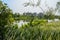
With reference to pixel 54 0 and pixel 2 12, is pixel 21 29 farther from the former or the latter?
pixel 54 0

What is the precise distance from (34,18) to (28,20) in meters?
0.17

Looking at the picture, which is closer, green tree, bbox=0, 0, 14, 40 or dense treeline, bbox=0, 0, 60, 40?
dense treeline, bbox=0, 0, 60, 40

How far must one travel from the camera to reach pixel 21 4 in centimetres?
550

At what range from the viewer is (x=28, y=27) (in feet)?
15.3

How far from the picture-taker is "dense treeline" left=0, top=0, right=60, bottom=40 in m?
4.14

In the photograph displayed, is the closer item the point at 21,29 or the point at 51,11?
the point at 21,29

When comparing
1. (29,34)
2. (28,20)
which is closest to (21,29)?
(29,34)

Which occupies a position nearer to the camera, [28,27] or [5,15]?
[28,27]

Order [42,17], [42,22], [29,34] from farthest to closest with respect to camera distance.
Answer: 1. [42,17]
2. [42,22]
3. [29,34]

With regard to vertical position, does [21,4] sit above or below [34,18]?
above

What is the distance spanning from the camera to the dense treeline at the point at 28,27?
4138mm

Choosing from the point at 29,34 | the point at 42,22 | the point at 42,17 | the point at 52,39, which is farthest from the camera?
the point at 42,17

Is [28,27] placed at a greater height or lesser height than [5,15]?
lesser

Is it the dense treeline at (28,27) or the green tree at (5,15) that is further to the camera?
the green tree at (5,15)
